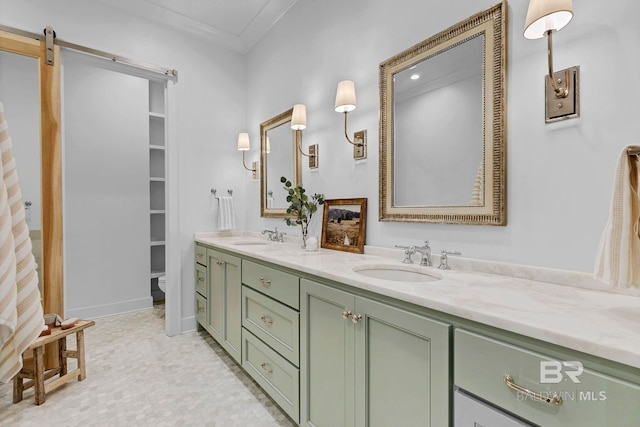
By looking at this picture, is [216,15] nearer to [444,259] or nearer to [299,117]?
[299,117]

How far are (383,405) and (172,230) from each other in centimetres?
237

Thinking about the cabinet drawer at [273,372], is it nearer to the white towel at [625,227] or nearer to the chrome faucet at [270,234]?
the chrome faucet at [270,234]

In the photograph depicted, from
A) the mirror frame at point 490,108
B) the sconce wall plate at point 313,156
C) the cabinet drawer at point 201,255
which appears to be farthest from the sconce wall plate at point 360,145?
the cabinet drawer at point 201,255

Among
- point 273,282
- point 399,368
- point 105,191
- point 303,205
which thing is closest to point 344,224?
point 303,205

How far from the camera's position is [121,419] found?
1620 mm

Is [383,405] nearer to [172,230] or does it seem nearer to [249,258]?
[249,258]

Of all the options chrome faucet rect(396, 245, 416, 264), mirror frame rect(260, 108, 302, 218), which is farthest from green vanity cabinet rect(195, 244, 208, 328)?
chrome faucet rect(396, 245, 416, 264)

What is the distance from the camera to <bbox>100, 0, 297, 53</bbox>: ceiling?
2508mm

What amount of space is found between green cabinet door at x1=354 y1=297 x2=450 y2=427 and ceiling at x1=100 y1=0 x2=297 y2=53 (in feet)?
8.40

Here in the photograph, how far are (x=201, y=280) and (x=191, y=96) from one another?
1692 millimetres

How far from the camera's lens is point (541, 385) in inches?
26.1

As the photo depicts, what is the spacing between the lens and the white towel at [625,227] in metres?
0.75

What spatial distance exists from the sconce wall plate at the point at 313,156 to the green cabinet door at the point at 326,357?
1.10m

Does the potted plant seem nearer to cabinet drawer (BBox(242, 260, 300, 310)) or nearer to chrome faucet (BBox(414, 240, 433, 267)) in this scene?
cabinet drawer (BBox(242, 260, 300, 310))
